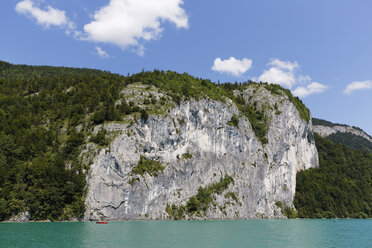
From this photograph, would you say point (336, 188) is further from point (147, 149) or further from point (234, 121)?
point (147, 149)

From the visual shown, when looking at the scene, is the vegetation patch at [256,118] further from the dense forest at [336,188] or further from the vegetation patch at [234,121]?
the dense forest at [336,188]

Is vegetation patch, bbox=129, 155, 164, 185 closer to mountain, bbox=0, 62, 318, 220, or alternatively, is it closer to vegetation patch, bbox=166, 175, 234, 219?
mountain, bbox=0, 62, 318, 220

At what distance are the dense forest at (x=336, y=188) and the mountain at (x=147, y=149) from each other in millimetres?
7234

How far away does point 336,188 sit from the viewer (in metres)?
144

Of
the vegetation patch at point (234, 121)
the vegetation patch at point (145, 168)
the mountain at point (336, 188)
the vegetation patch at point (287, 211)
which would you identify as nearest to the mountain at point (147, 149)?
the vegetation patch at point (145, 168)

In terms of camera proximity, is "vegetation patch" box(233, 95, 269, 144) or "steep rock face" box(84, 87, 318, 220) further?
"vegetation patch" box(233, 95, 269, 144)

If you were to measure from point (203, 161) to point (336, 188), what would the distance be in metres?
70.5

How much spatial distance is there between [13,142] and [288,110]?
110 meters

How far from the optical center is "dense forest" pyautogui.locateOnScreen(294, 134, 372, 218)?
135 m

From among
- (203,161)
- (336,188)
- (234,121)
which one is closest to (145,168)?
(203,161)

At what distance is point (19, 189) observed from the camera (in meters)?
74.9

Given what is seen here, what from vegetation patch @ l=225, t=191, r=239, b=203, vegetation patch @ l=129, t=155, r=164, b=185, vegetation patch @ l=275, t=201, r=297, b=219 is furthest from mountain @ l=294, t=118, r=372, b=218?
vegetation patch @ l=129, t=155, r=164, b=185

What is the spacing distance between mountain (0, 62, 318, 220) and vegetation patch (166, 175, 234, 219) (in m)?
0.34

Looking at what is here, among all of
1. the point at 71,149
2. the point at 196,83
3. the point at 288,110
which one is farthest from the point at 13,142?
the point at 288,110
